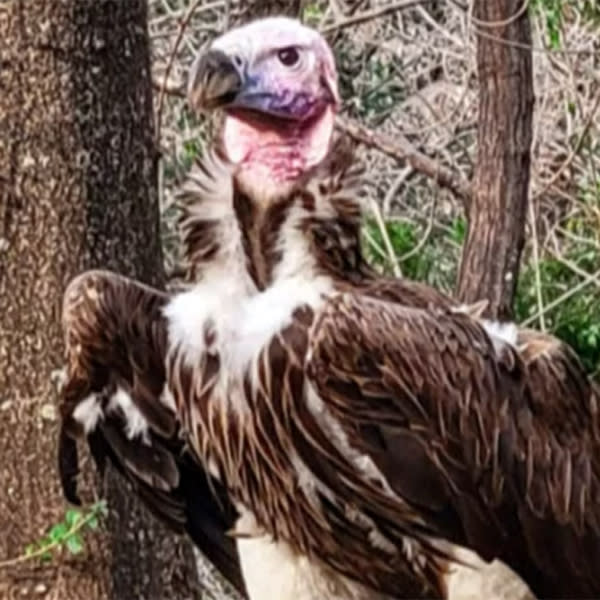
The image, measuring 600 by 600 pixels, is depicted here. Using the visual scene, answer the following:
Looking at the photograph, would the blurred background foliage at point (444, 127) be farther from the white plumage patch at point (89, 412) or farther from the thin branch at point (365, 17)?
the white plumage patch at point (89, 412)

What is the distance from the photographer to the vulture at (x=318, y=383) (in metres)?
4.05

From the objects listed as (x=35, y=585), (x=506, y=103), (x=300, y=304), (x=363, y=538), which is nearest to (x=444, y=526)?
(x=363, y=538)

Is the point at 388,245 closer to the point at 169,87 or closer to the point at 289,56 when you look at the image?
the point at 169,87

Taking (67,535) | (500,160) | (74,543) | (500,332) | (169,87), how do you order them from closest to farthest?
(500,332) → (67,535) → (74,543) → (500,160) → (169,87)

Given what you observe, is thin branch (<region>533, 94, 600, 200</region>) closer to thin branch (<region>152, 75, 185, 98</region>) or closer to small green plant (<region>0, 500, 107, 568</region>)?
thin branch (<region>152, 75, 185, 98</region>)

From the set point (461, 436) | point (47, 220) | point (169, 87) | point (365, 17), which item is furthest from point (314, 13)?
point (461, 436)

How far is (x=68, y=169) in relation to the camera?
5359 millimetres

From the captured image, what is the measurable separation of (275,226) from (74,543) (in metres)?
1.12

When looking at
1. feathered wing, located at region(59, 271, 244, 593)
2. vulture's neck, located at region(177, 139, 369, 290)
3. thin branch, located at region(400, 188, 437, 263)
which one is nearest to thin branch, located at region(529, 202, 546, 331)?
thin branch, located at region(400, 188, 437, 263)

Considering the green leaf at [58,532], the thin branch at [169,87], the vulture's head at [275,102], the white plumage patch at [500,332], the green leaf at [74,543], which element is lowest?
the green leaf at [74,543]

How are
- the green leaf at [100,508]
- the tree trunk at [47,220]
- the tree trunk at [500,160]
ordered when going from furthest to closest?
the tree trunk at [500,160] < the tree trunk at [47,220] < the green leaf at [100,508]

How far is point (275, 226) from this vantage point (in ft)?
13.8

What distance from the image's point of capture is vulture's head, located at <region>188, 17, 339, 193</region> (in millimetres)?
4137

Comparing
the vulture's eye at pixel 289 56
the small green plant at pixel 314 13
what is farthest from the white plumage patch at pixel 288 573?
the small green plant at pixel 314 13
